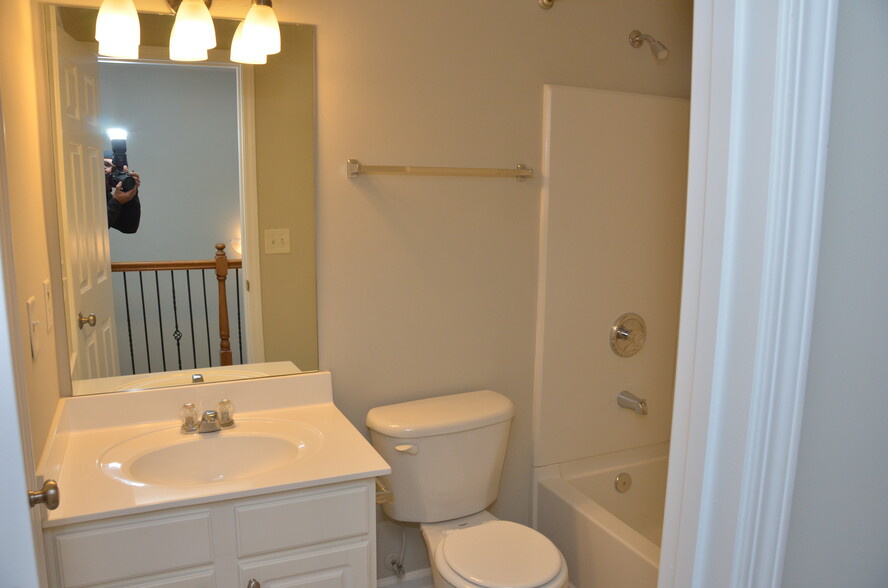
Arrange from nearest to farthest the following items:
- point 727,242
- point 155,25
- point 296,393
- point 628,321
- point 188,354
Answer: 1. point 727,242
2. point 155,25
3. point 188,354
4. point 296,393
5. point 628,321

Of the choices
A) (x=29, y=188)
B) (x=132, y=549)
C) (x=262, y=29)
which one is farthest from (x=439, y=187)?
(x=132, y=549)

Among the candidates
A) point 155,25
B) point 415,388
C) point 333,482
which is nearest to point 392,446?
point 415,388

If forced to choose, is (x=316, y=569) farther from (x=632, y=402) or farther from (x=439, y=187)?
(x=632, y=402)

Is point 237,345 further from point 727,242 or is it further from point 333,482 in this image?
point 727,242

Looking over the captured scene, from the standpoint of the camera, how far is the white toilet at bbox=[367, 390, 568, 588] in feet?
6.48

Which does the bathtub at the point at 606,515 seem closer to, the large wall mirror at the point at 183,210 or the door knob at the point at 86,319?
the large wall mirror at the point at 183,210

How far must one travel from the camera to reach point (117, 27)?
168 cm

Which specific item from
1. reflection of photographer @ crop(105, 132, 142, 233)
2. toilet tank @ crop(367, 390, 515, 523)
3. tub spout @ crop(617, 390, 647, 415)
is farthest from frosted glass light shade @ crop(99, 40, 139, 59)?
tub spout @ crop(617, 390, 647, 415)

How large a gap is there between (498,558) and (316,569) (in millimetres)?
536

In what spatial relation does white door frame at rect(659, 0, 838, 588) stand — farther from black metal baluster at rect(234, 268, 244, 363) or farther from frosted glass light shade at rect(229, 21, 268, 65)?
black metal baluster at rect(234, 268, 244, 363)

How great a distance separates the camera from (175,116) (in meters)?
1.85

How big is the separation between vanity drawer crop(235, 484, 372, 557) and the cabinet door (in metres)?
0.03

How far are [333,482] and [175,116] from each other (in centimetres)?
108

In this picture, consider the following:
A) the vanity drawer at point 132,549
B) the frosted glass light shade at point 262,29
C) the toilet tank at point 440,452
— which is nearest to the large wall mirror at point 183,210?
the frosted glass light shade at point 262,29
